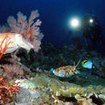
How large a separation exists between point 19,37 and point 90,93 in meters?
2.02

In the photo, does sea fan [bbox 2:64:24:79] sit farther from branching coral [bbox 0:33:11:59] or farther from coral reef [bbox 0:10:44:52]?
branching coral [bbox 0:33:11:59]

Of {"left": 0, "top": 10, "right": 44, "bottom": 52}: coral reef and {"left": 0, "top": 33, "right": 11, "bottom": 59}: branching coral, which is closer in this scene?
{"left": 0, "top": 33, "right": 11, "bottom": 59}: branching coral

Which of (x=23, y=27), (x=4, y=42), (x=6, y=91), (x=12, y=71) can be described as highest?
(x=23, y=27)

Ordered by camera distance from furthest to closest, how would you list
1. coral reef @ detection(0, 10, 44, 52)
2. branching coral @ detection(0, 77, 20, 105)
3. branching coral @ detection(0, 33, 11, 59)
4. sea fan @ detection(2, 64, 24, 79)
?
1. coral reef @ detection(0, 10, 44, 52)
2. sea fan @ detection(2, 64, 24, 79)
3. branching coral @ detection(0, 33, 11, 59)
4. branching coral @ detection(0, 77, 20, 105)

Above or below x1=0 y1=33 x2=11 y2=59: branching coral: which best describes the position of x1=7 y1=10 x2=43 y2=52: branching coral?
above

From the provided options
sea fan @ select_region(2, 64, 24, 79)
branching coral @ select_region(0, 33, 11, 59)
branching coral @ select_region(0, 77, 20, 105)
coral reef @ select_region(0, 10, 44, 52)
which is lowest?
branching coral @ select_region(0, 77, 20, 105)

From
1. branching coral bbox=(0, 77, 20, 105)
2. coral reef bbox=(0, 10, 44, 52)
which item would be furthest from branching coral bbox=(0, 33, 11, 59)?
coral reef bbox=(0, 10, 44, 52)

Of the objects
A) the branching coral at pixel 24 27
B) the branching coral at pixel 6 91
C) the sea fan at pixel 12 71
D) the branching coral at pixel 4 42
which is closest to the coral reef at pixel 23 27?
the branching coral at pixel 24 27

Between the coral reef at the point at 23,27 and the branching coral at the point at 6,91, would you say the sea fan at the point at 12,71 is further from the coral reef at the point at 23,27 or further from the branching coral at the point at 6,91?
the branching coral at the point at 6,91

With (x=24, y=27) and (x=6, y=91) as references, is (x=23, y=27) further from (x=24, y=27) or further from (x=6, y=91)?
(x=6, y=91)

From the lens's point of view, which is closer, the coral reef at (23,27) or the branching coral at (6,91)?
→ the branching coral at (6,91)

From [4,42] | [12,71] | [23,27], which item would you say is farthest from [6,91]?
[23,27]

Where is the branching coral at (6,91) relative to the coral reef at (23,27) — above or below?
below

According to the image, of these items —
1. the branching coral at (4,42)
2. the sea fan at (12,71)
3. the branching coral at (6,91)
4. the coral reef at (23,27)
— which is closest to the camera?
the branching coral at (6,91)
